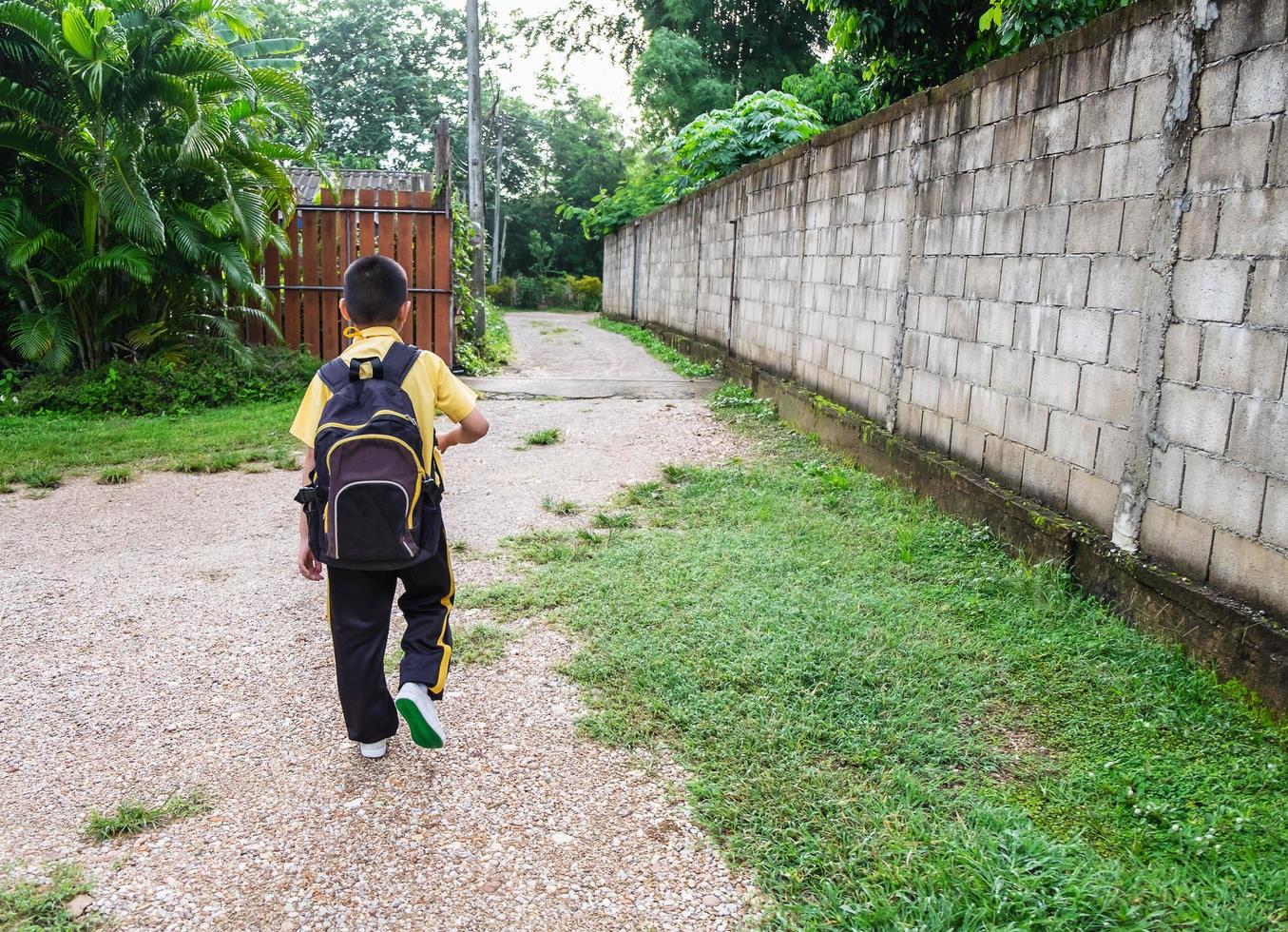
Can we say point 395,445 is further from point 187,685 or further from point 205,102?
point 205,102

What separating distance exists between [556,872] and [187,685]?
5.74 ft

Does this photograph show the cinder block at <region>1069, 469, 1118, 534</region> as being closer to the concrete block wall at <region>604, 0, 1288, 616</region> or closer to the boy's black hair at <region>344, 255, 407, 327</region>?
the concrete block wall at <region>604, 0, 1288, 616</region>

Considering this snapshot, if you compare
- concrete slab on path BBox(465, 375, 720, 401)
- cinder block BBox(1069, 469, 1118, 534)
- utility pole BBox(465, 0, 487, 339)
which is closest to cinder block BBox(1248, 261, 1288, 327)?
cinder block BBox(1069, 469, 1118, 534)

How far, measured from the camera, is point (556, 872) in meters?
2.49

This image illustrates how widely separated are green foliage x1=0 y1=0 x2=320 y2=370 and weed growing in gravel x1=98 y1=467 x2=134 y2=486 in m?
2.65

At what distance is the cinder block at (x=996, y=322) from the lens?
497cm

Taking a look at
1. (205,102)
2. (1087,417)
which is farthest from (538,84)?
(1087,417)

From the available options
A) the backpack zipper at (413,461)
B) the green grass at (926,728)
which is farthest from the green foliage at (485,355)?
the backpack zipper at (413,461)

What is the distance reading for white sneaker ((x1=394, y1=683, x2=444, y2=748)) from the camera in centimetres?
285

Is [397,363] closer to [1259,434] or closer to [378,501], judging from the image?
[378,501]

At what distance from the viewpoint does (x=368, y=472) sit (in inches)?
107

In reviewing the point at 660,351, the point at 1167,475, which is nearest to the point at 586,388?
the point at 660,351

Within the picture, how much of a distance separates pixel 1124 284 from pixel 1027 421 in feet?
3.02

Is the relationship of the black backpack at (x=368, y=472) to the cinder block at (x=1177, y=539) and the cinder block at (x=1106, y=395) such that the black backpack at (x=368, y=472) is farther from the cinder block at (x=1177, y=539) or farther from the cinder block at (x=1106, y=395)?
the cinder block at (x=1106, y=395)
